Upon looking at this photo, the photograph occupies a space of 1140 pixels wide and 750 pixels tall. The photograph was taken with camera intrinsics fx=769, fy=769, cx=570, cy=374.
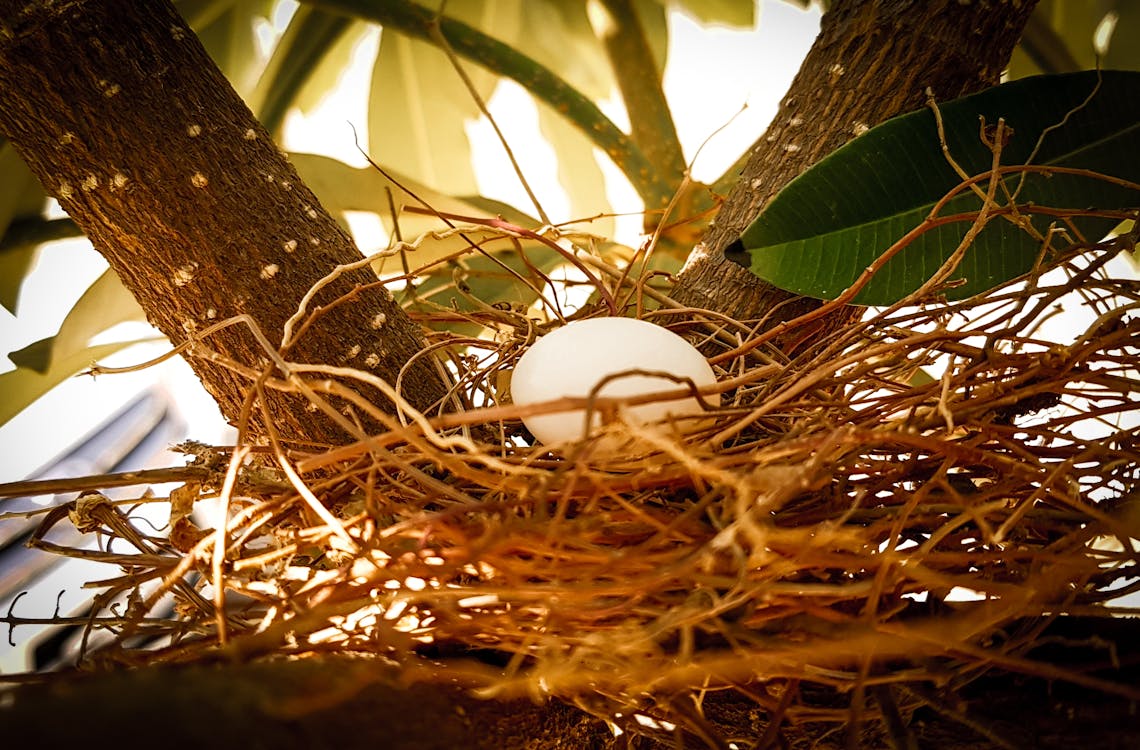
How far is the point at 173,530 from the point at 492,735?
8.5 inches

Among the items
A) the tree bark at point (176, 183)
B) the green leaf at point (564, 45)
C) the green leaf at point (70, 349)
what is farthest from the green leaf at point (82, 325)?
the green leaf at point (564, 45)

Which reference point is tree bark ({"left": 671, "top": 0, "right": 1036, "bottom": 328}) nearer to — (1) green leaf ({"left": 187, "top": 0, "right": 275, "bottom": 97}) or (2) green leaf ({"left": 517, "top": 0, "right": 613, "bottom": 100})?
(2) green leaf ({"left": 517, "top": 0, "right": 613, "bottom": 100})

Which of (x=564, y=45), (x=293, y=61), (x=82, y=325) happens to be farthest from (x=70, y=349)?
(x=564, y=45)

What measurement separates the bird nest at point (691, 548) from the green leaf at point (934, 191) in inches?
3.7

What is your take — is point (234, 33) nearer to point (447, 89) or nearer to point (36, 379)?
point (447, 89)

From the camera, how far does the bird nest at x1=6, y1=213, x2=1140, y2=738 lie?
0.34 m

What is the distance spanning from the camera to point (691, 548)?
0.36 m

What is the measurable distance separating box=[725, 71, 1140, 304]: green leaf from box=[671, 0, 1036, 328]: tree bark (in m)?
0.06

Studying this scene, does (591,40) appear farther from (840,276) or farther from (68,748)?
(68,748)

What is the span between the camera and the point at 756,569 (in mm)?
359

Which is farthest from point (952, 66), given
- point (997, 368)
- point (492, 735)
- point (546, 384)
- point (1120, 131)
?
point (492, 735)

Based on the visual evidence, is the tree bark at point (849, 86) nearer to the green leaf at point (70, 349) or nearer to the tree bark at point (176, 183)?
the tree bark at point (176, 183)

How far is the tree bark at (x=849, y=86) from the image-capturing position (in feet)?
1.97

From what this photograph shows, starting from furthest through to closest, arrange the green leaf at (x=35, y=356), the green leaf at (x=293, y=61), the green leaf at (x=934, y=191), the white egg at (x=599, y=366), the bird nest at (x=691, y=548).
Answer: the green leaf at (x=293, y=61), the green leaf at (x=35, y=356), the green leaf at (x=934, y=191), the white egg at (x=599, y=366), the bird nest at (x=691, y=548)
